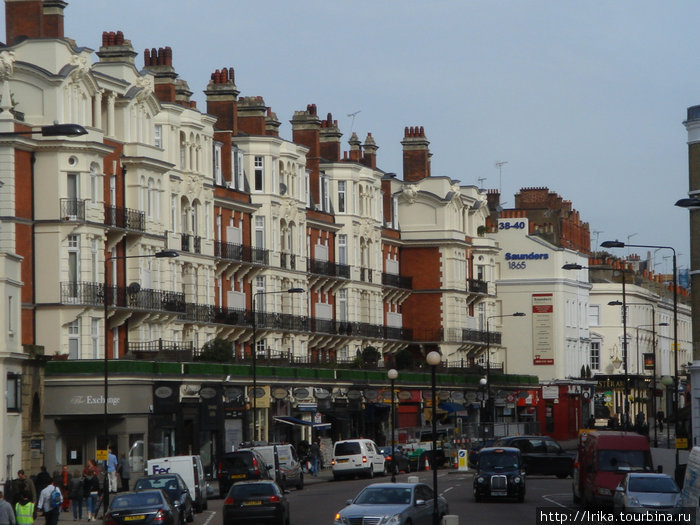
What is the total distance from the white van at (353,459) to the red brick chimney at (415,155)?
42386mm

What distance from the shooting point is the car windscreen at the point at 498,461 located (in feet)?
169

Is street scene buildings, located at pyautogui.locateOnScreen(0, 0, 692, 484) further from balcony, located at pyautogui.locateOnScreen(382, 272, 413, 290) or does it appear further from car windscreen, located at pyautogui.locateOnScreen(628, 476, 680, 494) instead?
car windscreen, located at pyautogui.locateOnScreen(628, 476, 680, 494)

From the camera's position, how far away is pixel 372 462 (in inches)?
2773

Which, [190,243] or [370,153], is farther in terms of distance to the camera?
[370,153]

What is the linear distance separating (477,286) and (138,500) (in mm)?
74612

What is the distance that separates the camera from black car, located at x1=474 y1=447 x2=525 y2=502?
5081 cm

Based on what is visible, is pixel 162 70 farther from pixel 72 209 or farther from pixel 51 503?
pixel 51 503

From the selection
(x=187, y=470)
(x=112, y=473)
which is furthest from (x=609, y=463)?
(x=112, y=473)

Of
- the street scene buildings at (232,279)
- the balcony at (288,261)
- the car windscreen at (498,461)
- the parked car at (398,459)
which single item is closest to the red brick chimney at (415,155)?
the street scene buildings at (232,279)

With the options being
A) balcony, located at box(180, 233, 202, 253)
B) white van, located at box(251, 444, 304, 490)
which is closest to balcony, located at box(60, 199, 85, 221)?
balcony, located at box(180, 233, 202, 253)

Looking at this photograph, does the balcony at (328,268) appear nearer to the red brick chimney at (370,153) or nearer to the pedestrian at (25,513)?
the red brick chimney at (370,153)

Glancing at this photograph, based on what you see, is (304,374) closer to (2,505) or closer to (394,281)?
(394,281)

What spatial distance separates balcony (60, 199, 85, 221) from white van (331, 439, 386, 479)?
15609 mm

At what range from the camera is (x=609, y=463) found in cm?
4475
